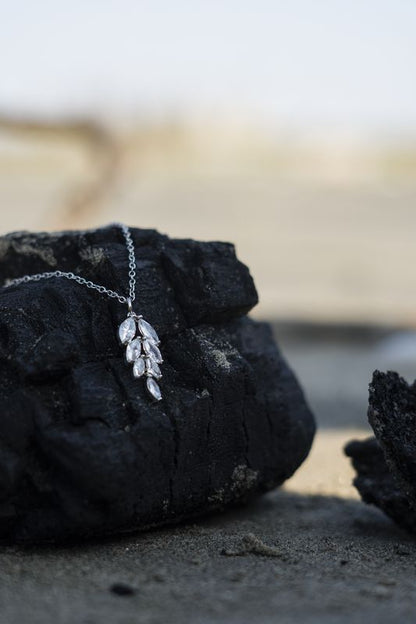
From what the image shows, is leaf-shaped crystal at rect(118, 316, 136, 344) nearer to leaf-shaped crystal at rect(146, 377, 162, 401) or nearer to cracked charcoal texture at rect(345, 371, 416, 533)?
leaf-shaped crystal at rect(146, 377, 162, 401)

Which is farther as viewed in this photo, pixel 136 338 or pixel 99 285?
pixel 99 285

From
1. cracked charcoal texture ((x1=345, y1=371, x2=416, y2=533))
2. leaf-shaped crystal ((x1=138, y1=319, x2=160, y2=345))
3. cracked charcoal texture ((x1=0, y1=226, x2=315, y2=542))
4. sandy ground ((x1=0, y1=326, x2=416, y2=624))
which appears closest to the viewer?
sandy ground ((x1=0, y1=326, x2=416, y2=624))

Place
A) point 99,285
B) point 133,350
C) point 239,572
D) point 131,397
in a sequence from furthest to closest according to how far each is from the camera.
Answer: point 99,285 < point 133,350 < point 131,397 < point 239,572

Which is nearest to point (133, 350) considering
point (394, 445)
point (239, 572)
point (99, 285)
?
point (99, 285)

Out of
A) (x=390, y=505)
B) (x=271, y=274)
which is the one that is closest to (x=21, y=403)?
→ (x=390, y=505)

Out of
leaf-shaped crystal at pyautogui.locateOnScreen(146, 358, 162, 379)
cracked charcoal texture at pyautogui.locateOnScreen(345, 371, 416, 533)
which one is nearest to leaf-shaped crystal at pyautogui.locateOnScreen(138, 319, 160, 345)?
leaf-shaped crystal at pyautogui.locateOnScreen(146, 358, 162, 379)

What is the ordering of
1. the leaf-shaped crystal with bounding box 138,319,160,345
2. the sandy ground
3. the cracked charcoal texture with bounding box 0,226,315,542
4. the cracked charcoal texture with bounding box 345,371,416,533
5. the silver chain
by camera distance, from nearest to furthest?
the sandy ground
the cracked charcoal texture with bounding box 0,226,315,542
the cracked charcoal texture with bounding box 345,371,416,533
the leaf-shaped crystal with bounding box 138,319,160,345
the silver chain

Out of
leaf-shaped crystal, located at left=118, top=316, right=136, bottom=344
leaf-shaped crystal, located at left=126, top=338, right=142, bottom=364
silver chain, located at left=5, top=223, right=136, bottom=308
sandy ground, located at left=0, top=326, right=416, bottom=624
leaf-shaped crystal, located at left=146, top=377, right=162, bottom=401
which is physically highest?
silver chain, located at left=5, top=223, right=136, bottom=308

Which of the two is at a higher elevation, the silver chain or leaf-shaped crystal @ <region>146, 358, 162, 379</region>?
the silver chain

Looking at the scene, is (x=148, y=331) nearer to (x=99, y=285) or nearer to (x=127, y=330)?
(x=127, y=330)
